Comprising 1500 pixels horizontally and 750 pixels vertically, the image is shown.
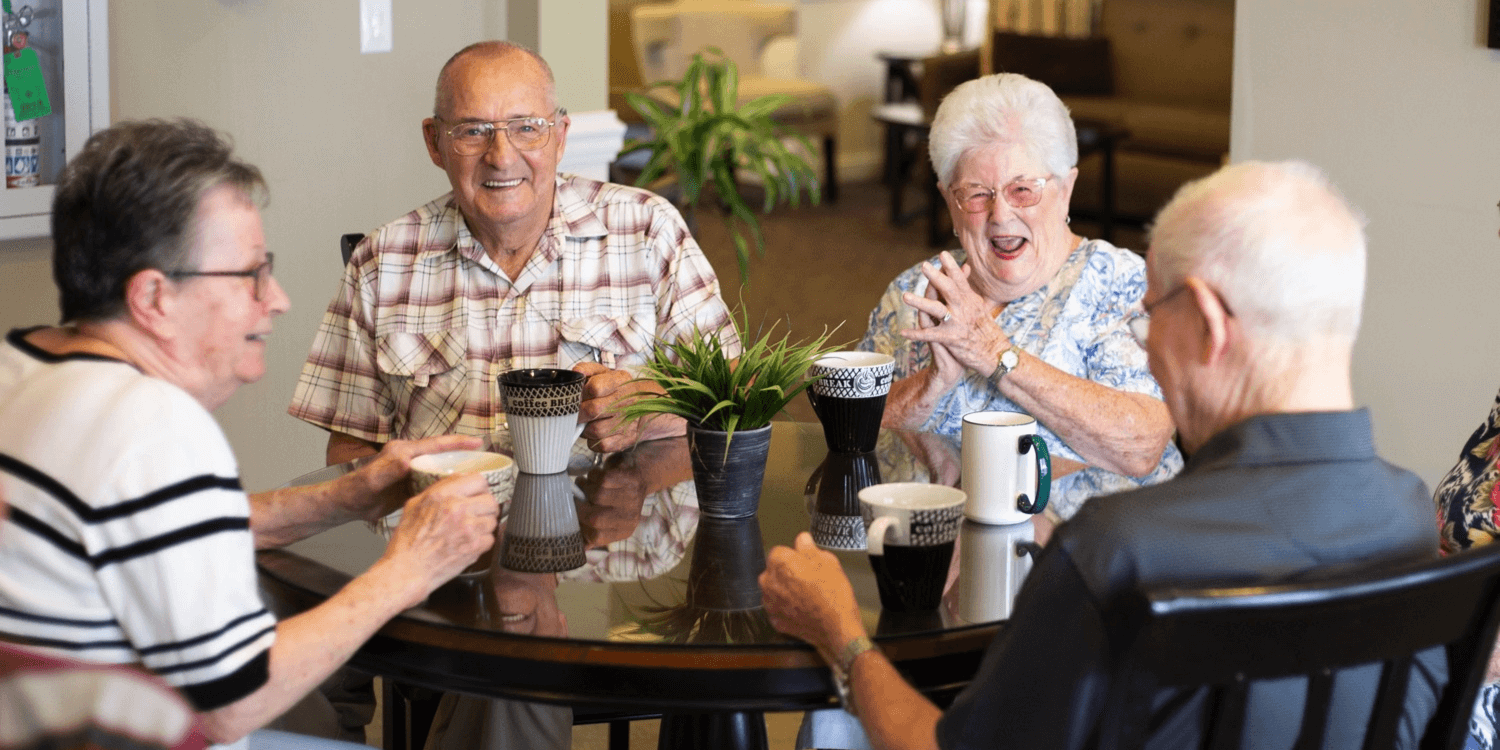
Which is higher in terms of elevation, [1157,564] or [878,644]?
[1157,564]

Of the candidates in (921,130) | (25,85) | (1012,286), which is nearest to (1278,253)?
(1012,286)

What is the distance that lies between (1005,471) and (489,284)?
1010 millimetres

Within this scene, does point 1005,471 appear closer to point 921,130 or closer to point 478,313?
point 478,313

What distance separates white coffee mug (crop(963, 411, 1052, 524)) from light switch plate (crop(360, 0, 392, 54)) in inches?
86.2

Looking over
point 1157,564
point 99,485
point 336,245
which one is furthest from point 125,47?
point 1157,564

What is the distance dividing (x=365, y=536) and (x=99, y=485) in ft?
1.64

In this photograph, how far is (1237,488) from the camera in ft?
3.62

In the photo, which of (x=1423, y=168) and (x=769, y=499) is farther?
(x=1423, y=168)

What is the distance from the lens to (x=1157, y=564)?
1060 mm

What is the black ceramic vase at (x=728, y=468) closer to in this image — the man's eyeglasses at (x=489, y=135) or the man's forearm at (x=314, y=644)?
the man's forearm at (x=314, y=644)

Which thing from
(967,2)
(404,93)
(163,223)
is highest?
(967,2)

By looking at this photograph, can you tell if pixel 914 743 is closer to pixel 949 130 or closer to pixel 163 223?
pixel 163 223

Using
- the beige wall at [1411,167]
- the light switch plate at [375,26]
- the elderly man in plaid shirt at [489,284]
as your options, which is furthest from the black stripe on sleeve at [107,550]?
the beige wall at [1411,167]

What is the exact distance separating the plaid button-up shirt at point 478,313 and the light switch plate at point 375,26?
112 cm
